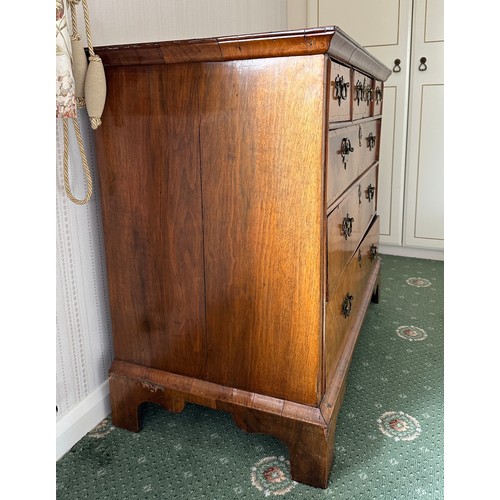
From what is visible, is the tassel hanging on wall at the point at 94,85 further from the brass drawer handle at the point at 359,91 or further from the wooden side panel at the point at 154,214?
the brass drawer handle at the point at 359,91

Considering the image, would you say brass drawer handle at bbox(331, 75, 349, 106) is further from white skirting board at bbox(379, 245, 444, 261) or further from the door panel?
white skirting board at bbox(379, 245, 444, 261)

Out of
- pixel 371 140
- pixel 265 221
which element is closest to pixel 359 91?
pixel 371 140

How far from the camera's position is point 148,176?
1.18 meters

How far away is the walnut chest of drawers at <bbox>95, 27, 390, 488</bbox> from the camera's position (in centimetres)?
102

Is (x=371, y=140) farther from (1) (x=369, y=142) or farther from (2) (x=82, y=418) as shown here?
(2) (x=82, y=418)

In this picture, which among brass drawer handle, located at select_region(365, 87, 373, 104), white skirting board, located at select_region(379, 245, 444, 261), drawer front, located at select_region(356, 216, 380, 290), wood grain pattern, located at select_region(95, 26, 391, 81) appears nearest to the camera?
wood grain pattern, located at select_region(95, 26, 391, 81)

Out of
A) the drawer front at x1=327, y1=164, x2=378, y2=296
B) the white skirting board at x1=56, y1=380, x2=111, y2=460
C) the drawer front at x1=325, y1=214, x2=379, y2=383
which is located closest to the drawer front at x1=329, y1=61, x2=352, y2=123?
the drawer front at x1=327, y1=164, x2=378, y2=296

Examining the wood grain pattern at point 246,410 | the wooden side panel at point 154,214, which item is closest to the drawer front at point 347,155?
the wooden side panel at point 154,214

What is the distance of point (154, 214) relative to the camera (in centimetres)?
121

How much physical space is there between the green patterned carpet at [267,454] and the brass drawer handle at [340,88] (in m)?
0.88

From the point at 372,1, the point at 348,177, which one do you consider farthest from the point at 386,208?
the point at 348,177

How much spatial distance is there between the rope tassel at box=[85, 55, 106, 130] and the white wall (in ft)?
0.41
